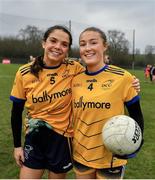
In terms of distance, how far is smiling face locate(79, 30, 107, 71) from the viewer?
3350 millimetres

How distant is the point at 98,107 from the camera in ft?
10.6

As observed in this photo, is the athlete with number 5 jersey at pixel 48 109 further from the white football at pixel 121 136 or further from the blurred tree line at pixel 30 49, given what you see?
the blurred tree line at pixel 30 49

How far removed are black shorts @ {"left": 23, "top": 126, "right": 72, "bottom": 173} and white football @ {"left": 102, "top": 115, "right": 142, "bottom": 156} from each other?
0.60 meters

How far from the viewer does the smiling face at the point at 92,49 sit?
11.0ft

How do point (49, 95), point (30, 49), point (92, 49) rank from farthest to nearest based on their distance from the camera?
point (30, 49) < point (49, 95) < point (92, 49)

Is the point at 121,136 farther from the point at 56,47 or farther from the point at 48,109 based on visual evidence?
the point at 56,47

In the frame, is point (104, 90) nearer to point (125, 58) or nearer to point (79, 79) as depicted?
point (79, 79)

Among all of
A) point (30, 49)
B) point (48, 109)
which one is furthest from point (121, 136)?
point (30, 49)

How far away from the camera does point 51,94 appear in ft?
11.5

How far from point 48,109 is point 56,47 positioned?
0.59 meters

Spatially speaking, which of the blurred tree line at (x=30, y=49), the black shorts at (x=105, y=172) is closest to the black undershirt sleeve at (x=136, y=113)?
the black shorts at (x=105, y=172)

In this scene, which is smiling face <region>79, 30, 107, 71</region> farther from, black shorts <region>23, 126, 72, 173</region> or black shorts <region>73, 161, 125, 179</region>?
black shorts <region>73, 161, 125, 179</region>

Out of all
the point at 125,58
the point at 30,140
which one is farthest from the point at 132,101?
the point at 125,58

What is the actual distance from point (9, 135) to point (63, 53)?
544 cm
